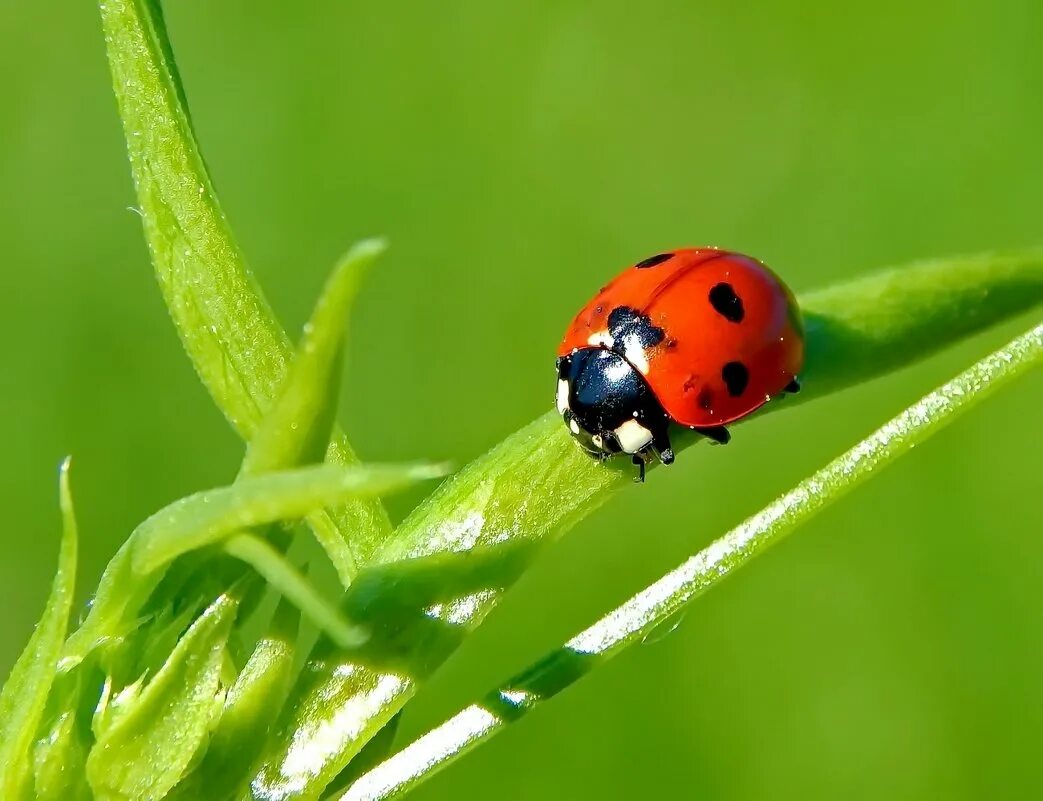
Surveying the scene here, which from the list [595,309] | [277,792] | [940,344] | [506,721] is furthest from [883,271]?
[595,309]

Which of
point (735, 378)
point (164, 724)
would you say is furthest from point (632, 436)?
point (164, 724)

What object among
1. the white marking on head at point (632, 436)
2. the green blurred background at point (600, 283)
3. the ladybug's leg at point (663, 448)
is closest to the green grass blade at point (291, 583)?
the white marking on head at point (632, 436)

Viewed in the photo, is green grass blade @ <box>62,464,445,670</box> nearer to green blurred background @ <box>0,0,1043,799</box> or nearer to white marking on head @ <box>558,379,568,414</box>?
white marking on head @ <box>558,379,568,414</box>

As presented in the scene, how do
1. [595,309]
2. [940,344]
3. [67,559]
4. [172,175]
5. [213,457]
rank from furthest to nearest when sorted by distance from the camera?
[213,457], [595,309], [940,344], [172,175], [67,559]

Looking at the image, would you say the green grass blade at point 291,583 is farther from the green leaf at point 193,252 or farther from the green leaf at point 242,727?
the green leaf at point 193,252

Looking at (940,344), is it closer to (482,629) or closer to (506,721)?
(506,721)
